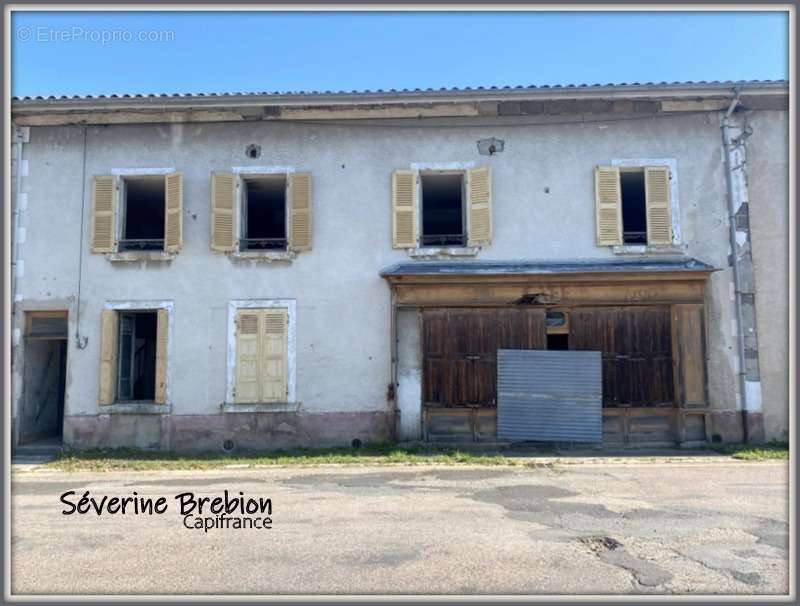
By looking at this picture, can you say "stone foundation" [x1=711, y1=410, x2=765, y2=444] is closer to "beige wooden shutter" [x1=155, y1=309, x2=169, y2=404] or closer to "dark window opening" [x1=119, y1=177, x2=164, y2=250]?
"beige wooden shutter" [x1=155, y1=309, x2=169, y2=404]

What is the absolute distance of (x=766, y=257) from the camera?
10961mm

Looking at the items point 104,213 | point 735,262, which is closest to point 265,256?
point 104,213

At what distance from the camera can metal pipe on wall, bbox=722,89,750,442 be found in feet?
34.9

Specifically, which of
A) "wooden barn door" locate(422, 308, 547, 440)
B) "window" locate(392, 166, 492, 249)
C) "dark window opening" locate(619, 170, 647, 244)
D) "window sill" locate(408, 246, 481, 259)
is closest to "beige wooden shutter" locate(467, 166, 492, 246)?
"window" locate(392, 166, 492, 249)

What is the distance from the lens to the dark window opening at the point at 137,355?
11.4 m

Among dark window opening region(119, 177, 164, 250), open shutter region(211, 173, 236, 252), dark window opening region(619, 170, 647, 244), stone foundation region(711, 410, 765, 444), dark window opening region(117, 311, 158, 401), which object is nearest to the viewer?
stone foundation region(711, 410, 765, 444)

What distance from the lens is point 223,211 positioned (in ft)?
37.0

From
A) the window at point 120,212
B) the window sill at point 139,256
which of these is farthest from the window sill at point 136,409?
the window at point 120,212

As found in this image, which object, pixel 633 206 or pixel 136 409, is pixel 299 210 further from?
pixel 633 206

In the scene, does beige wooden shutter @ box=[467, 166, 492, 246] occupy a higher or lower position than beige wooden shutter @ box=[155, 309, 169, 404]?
higher

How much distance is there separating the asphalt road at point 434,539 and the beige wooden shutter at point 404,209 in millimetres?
4357

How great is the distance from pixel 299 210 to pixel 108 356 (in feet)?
13.8

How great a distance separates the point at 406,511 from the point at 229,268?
6241mm

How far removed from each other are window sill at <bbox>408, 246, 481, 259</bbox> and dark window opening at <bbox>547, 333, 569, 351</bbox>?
6.51 ft
